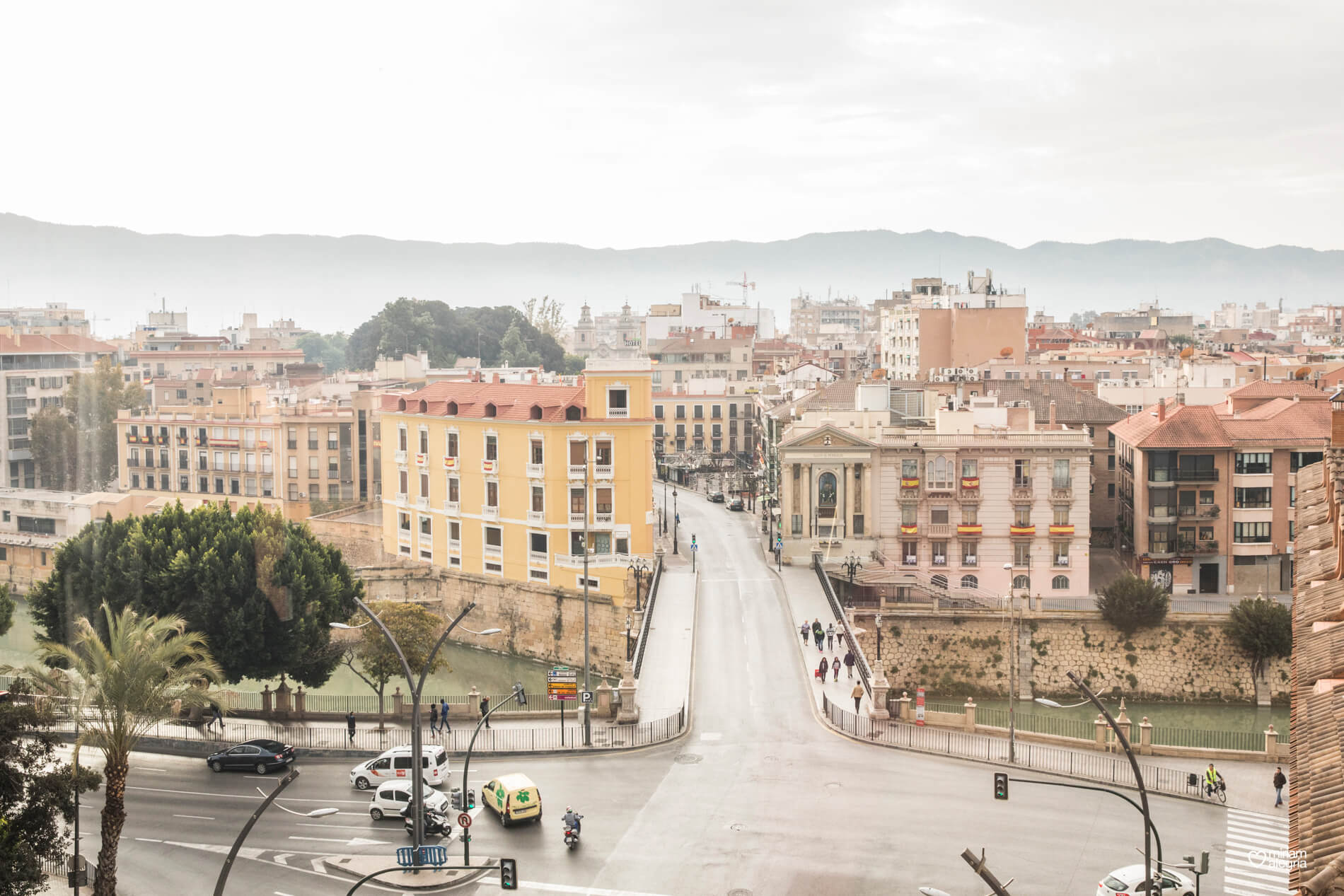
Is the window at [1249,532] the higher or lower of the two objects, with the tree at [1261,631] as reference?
higher

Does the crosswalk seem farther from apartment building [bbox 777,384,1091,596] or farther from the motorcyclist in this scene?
apartment building [bbox 777,384,1091,596]

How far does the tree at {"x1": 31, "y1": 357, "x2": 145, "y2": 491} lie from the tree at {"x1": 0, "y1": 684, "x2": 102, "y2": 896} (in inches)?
2413

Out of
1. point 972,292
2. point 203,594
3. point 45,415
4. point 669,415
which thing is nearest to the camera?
point 203,594

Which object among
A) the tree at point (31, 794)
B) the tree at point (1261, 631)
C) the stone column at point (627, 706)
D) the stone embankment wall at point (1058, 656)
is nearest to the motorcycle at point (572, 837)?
the stone column at point (627, 706)

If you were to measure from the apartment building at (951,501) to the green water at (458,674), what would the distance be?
1247 cm

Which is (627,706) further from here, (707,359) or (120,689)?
(707,359)

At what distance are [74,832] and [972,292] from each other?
9406 centimetres

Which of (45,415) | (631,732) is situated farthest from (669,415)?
(631,732)

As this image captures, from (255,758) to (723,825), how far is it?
507 inches

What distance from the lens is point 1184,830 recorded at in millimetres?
30234

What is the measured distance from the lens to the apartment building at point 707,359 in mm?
124188

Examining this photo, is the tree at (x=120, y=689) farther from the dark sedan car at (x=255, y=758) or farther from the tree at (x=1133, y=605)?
the tree at (x=1133, y=605)

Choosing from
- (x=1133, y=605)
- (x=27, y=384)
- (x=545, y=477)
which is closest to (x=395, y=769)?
(x=545, y=477)

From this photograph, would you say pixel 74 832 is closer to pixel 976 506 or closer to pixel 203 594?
pixel 203 594
